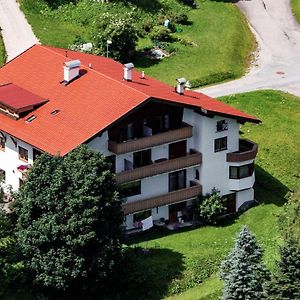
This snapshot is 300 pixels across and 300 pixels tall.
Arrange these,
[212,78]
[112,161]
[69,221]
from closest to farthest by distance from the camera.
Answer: [69,221] → [112,161] → [212,78]

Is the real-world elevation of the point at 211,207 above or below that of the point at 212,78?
above

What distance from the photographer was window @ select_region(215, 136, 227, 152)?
2840 inches

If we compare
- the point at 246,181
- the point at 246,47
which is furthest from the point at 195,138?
the point at 246,47

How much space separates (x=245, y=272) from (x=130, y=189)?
12718mm

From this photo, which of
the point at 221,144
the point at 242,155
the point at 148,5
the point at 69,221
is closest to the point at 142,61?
the point at 148,5

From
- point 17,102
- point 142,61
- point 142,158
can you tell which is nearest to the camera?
point 142,158

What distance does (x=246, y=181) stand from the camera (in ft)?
241

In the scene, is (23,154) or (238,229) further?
(238,229)

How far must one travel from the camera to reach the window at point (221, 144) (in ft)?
237

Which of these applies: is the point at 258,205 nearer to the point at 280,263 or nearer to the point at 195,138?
the point at 195,138

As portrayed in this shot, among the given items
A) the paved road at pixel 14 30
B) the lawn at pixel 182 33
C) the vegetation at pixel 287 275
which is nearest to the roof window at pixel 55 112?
the vegetation at pixel 287 275

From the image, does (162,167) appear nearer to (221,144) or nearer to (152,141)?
(152,141)

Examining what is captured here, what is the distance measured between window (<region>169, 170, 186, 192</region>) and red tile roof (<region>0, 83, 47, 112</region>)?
1045cm

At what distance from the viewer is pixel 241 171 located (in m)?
73.3
